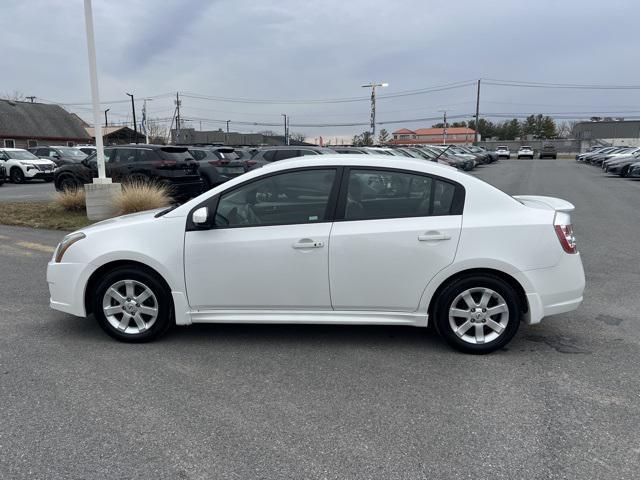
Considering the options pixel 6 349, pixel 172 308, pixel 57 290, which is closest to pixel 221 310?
pixel 172 308

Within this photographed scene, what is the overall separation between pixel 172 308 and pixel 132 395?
0.97 meters

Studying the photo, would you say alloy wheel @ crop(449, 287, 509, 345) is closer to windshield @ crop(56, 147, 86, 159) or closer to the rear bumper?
the rear bumper

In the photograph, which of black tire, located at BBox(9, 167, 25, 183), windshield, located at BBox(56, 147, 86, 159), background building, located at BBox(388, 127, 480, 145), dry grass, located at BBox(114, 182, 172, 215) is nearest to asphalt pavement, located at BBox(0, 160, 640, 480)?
dry grass, located at BBox(114, 182, 172, 215)

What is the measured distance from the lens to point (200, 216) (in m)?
4.14

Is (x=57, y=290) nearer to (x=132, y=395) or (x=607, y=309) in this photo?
(x=132, y=395)

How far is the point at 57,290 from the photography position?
4.52m

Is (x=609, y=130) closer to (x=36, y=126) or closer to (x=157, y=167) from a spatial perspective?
(x=36, y=126)

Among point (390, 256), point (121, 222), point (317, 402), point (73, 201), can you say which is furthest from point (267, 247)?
point (73, 201)

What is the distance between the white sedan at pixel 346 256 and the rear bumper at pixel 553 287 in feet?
0.03

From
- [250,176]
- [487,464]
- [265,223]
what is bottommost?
[487,464]

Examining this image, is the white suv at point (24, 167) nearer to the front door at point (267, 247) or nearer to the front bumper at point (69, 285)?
the front bumper at point (69, 285)

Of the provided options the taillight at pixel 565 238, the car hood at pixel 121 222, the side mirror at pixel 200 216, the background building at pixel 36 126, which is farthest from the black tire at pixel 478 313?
the background building at pixel 36 126

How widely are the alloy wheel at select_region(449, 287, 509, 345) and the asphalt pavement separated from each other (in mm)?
200

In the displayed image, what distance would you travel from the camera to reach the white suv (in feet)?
79.3
